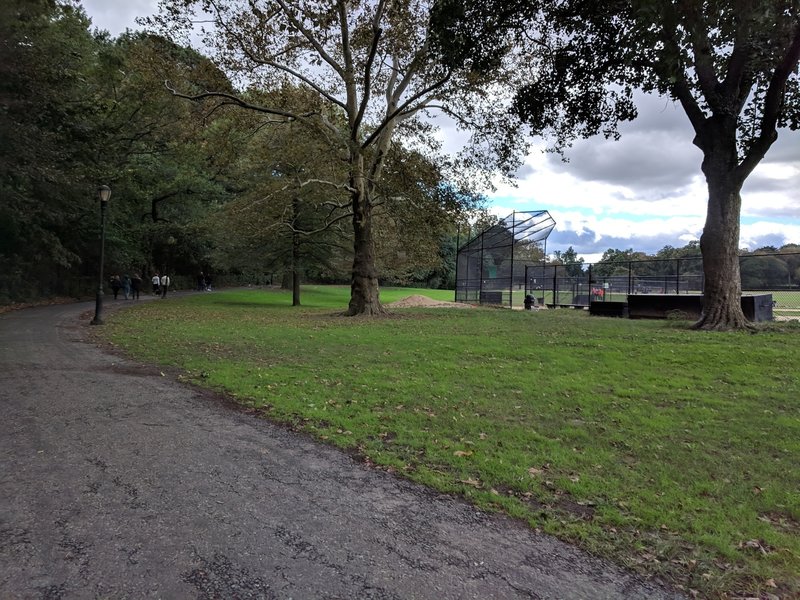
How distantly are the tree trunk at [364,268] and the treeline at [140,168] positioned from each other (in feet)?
5.60

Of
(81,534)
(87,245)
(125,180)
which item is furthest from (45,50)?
(81,534)

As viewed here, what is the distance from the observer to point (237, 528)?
3.49 m

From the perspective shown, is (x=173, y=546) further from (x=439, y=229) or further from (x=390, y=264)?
(x=390, y=264)

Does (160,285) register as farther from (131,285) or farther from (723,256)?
(723,256)

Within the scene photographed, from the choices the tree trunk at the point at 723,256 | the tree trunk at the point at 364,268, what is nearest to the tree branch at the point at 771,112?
the tree trunk at the point at 723,256

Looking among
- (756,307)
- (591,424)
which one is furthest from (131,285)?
(591,424)

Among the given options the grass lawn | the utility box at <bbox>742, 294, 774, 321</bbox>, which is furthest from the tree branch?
the grass lawn

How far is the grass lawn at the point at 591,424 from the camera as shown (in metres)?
3.64

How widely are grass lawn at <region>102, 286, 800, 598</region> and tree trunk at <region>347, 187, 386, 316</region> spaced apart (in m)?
8.10

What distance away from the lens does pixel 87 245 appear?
30.1 metres

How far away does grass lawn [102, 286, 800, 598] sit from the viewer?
3.64 meters

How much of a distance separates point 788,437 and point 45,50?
26015 mm

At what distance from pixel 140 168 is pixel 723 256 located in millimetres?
30411

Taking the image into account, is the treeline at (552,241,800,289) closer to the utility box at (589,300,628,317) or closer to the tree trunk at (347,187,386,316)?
the utility box at (589,300,628,317)
